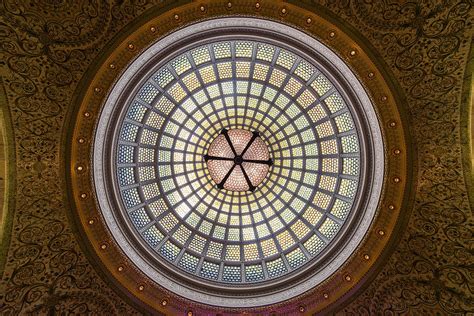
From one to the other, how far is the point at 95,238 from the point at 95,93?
441 centimetres

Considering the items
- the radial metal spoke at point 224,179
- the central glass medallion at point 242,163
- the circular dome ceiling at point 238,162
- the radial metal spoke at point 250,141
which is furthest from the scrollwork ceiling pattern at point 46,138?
the radial metal spoke at point 250,141

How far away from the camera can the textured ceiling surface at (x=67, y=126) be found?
24.5 ft

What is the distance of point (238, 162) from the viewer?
38.9 ft

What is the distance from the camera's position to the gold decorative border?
8.13 meters

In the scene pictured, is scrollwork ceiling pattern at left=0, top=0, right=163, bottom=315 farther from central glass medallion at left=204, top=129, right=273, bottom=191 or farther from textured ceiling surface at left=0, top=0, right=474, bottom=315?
central glass medallion at left=204, top=129, right=273, bottom=191

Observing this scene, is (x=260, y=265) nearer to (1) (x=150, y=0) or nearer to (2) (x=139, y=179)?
(2) (x=139, y=179)

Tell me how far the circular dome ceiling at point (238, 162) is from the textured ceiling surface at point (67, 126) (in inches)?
44.3

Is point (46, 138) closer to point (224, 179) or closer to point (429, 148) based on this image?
point (224, 179)

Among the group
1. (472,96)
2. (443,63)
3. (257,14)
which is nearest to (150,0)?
(257,14)

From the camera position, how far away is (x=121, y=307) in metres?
9.38

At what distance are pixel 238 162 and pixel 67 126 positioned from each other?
Answer: 238 inches

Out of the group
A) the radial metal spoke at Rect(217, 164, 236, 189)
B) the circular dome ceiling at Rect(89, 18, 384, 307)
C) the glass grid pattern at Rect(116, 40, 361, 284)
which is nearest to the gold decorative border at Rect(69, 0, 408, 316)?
the circular dome ceiling at Rect(89, 18, 384, 307)

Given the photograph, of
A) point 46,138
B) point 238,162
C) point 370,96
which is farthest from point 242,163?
point 46,138

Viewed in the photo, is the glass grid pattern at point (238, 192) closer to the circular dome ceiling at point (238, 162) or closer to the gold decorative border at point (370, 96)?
the circular dome ceiling at point (238, 162)
